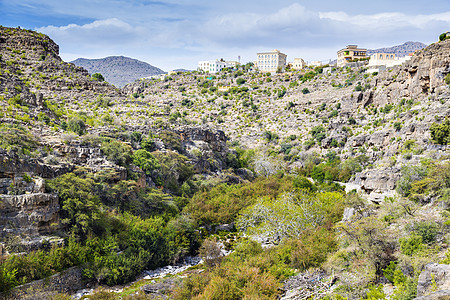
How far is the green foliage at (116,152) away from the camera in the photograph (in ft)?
105

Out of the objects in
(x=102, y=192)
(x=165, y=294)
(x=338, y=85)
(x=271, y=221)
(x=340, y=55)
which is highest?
(x=340, y=55)

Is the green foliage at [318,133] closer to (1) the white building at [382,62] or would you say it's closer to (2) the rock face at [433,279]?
(1) the white building at [382,62]

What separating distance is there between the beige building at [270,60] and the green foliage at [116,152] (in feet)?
313

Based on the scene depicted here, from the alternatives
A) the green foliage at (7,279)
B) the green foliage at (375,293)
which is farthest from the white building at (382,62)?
the green foliage at (7,279)

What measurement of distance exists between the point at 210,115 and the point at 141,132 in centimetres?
4164

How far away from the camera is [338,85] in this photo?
78625 millimetres

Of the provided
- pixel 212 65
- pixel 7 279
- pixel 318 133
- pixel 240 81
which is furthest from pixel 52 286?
pixel 212 65

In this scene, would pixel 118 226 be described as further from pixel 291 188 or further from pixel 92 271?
pixel 291 188

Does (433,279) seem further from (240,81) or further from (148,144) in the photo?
(240,81)

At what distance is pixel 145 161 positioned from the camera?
1393 inches

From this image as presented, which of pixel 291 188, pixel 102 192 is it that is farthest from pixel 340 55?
pixel 102 192

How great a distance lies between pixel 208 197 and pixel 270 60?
308ft

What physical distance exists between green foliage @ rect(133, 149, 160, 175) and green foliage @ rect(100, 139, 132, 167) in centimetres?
88

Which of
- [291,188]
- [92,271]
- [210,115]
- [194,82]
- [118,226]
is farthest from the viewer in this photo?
[194,82]
